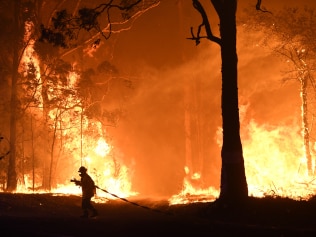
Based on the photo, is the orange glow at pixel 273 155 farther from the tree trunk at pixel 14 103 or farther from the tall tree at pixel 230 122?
the tall tree at pixel 230 122

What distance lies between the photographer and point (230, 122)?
14734mm

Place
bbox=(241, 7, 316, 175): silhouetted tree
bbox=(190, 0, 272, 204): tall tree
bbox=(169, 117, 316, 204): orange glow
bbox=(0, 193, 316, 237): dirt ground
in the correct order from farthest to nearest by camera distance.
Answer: bbox=(169, 117, 316, 204): orange glow → bbox=(241, 7, 316, 175): silhouetted tree → bbox=(190, 0, 272, 204): tall tree → bbox=(0, 193, 316, 237): dirt ground

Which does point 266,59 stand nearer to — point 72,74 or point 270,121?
point 270,121

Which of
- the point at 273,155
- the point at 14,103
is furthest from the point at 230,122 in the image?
the point at 273,155

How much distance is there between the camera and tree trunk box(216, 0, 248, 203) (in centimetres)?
1432

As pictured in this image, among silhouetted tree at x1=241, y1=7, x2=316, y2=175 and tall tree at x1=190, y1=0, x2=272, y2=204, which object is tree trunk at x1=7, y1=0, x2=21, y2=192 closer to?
silhouetted tree at x1=241, y1=7, x2=316, y2=175

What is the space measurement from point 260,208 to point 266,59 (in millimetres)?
24521

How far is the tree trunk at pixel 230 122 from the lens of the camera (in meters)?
14.3

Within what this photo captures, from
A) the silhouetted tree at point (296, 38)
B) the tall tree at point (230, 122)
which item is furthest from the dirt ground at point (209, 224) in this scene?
the silhouetted tree at point (296, 38)

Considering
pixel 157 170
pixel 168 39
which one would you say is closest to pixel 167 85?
pixel 168 39

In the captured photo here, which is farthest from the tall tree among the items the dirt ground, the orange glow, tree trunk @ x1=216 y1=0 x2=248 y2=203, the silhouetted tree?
the orange glow

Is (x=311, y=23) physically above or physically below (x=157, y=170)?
above

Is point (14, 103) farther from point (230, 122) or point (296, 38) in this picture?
point (296, 38)

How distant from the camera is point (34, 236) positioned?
11.0 m
